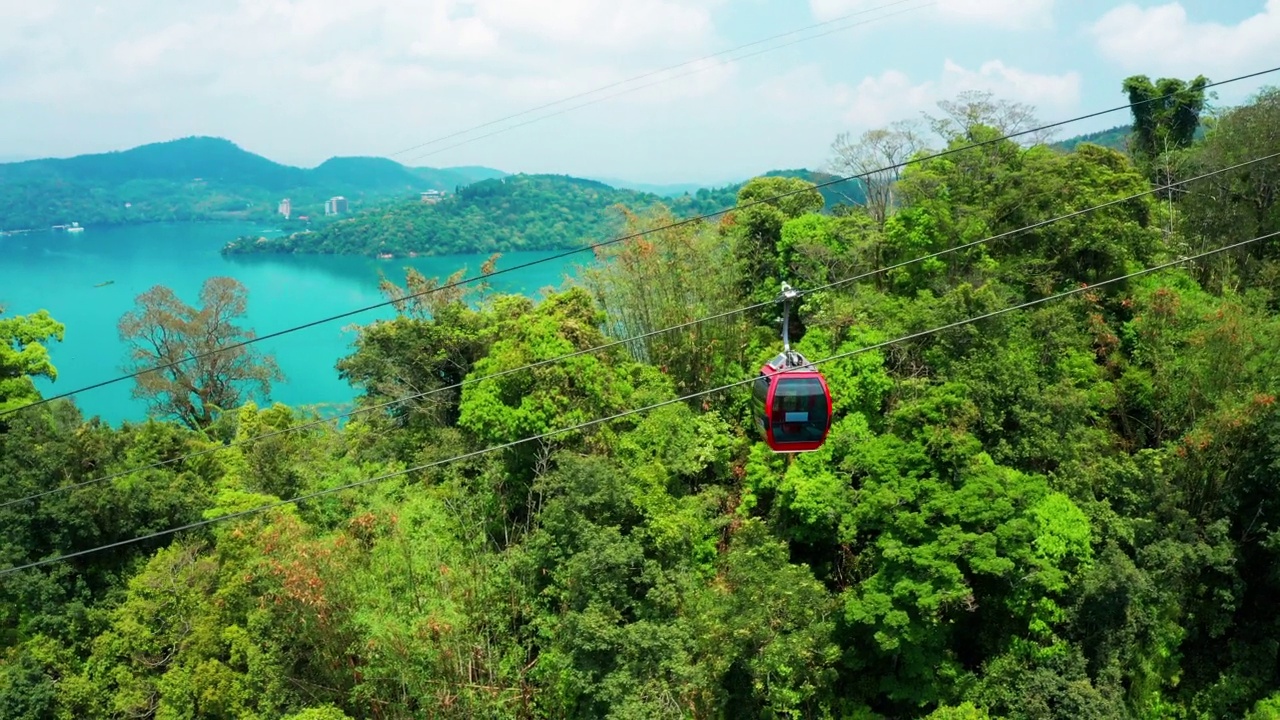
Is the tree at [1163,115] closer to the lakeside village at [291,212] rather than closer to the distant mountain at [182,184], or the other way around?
the lakeside village at [291,212]

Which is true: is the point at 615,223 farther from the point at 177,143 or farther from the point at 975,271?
the point at 177,143

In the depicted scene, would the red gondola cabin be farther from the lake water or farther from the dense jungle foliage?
the lake water

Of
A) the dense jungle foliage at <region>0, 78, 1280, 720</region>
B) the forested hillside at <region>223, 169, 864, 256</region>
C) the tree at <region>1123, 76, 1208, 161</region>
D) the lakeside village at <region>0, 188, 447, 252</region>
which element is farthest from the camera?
the lakeside village at <region>0, 188, 447, 252</region>

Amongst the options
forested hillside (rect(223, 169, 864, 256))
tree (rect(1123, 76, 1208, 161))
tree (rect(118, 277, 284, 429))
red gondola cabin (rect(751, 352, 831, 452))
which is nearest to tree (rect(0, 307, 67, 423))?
tree (rect(118, 277, 284, 429))

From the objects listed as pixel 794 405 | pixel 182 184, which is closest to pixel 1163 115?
pixel 794 405

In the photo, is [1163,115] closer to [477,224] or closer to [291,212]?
[477,224]

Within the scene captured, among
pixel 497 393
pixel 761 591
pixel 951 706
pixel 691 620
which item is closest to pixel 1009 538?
pixel 951 706

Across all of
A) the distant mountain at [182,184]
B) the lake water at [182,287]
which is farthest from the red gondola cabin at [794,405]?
the distant mountain at [182,184]
